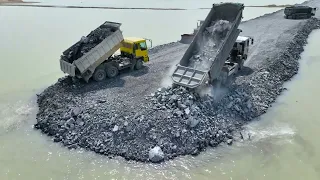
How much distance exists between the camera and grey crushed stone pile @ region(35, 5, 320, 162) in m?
11.5

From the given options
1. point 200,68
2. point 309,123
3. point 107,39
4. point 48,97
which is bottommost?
point 309,123

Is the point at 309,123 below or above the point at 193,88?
below

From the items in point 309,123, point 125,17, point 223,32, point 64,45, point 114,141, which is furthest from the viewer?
point 125,17

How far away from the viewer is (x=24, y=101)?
15930mm

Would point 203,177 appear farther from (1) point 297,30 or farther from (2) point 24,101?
(1) point 297,30

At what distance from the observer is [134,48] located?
17.7m

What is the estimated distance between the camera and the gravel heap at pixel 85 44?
1622cm

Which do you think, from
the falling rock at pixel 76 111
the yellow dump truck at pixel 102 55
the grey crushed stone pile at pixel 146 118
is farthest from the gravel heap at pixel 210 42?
the falling rock at pixel 76 111

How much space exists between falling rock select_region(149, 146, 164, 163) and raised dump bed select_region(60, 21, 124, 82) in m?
6.32

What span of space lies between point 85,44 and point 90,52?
1329 mm

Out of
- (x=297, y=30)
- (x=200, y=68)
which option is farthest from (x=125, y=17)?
(x=200, y=68)

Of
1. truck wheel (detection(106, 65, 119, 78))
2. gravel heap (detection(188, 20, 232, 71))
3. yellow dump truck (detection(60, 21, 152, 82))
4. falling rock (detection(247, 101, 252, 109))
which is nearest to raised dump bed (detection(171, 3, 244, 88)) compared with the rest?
gravel heap (detection(188, 20, 232, 71))

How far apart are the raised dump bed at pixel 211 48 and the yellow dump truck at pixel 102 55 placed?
3.83m

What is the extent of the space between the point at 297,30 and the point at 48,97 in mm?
22010
